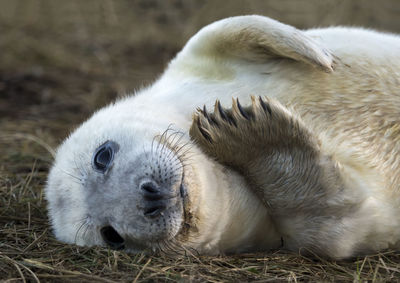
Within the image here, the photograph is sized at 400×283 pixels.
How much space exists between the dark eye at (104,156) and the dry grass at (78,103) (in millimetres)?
403

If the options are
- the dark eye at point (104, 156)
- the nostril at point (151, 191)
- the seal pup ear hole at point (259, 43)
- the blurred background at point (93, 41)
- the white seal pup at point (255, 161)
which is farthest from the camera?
the blurred background at point (93, 41)

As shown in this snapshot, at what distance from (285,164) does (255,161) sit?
15cm

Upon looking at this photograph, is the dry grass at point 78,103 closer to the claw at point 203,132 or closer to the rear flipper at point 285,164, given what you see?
the rear flipper at point 285,164

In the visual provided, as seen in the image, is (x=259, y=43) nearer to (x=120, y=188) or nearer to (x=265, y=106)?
(x=265, y=106)

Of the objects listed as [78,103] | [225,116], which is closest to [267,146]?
[225,116]

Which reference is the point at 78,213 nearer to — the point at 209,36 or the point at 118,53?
the point at 209,36

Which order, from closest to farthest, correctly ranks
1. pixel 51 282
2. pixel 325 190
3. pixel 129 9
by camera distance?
pixel 51 282 < pixel 325 190 < pixel 129 9

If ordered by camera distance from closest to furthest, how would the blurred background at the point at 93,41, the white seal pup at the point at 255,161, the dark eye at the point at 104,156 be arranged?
the white seal pup at the point at 255,161 < the dark eye at the point at 104,156 < the blurred background at the point at 93,41

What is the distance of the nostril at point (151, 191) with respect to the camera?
8.64ft

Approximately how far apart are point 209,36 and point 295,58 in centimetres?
58

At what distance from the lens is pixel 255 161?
2.96 metres

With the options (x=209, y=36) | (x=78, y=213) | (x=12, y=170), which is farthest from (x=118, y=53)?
(x=78, y=213)

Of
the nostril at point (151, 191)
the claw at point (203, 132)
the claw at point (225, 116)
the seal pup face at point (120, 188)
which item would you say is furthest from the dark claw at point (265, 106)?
the nostril at point (151, 191)

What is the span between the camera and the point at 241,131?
115 inches
